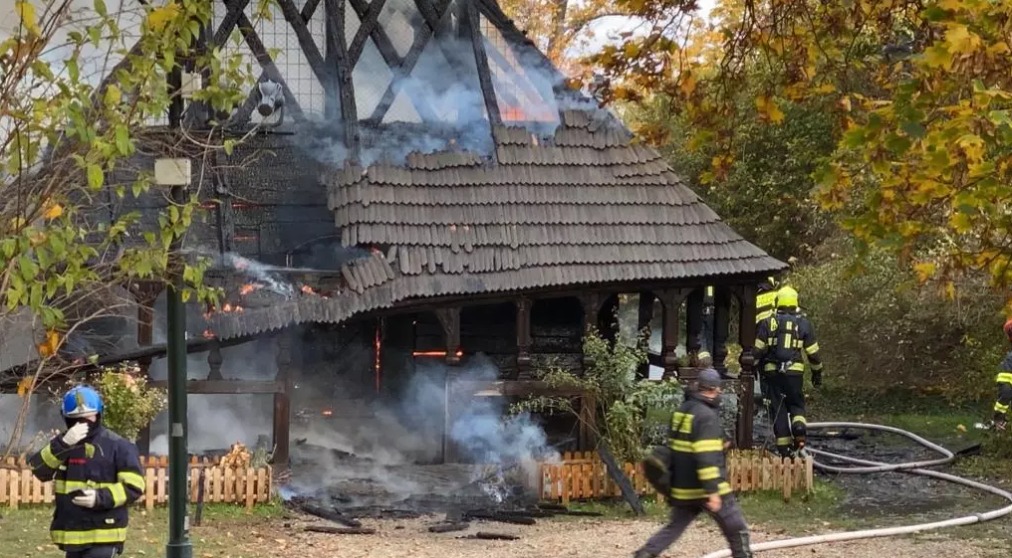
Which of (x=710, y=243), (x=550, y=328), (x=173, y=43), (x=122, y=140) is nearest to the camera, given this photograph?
(x=122, y=140)

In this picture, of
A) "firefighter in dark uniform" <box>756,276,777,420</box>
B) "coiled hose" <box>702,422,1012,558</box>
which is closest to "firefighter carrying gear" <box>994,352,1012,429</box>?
"coiled hose" <box>702,422,1012,558</box>

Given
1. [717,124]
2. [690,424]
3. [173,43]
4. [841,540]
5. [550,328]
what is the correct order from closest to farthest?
[173,43], [690,424], [717,124], [841,540], [550,328]

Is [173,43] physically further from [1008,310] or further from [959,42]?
[1008,310]

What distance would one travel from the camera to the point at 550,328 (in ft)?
59.4

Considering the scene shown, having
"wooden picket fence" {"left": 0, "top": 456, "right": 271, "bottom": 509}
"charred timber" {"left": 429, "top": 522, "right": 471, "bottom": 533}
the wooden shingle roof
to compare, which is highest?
the wooden shingle roof

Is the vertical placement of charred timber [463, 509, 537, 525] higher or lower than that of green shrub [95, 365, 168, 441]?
lower

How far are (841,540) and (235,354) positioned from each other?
890 cm

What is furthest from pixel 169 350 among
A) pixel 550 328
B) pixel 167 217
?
pixel 550 328

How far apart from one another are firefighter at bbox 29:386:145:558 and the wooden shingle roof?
6.75 meters

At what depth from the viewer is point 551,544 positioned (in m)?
12.7

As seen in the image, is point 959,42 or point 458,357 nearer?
point 959,42

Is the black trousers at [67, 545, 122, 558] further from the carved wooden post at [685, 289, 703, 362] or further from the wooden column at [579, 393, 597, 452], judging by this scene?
the carved wooden post at [685, 289, 703, 362]

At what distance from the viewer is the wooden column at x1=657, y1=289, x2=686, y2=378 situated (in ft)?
54.2

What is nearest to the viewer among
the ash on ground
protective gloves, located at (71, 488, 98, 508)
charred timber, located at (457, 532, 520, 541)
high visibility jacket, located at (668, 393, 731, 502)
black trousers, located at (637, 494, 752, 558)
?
protective gloves, located at (71, 488, 98, 508)
